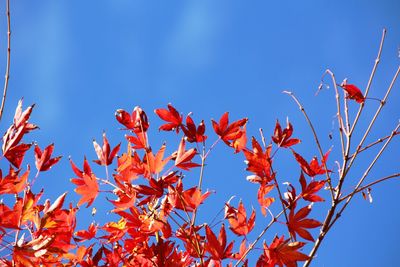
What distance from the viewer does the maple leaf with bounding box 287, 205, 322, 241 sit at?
1.83 meters

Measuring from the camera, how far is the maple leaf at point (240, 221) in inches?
78.5

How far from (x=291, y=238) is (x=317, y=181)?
0.87 feet

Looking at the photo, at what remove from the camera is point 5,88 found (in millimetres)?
1426

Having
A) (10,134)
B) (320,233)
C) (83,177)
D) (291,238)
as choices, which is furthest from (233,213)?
(10,134)

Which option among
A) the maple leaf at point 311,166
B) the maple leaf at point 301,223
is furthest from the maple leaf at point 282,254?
the maple leaf at point 311,166

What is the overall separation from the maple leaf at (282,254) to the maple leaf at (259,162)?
9.9 inches

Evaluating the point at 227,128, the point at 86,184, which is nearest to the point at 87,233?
the point at 86,184

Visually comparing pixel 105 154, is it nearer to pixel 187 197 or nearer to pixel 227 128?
pixel 187 197

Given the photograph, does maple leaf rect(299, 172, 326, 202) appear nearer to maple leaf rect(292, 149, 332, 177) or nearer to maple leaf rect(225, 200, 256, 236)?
maple leaf rect(292, 149, 332, 177)

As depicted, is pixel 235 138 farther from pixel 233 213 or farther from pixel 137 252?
pixel 137 252

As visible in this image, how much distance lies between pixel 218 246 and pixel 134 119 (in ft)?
2.12

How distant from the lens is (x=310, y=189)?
1.93 metres

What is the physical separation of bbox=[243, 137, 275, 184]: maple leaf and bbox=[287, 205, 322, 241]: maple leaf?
181 millimetres

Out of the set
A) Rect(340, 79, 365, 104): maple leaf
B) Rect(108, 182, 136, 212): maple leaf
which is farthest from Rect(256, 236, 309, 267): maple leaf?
Rect(340, 79, 365, 104): maple leaf
